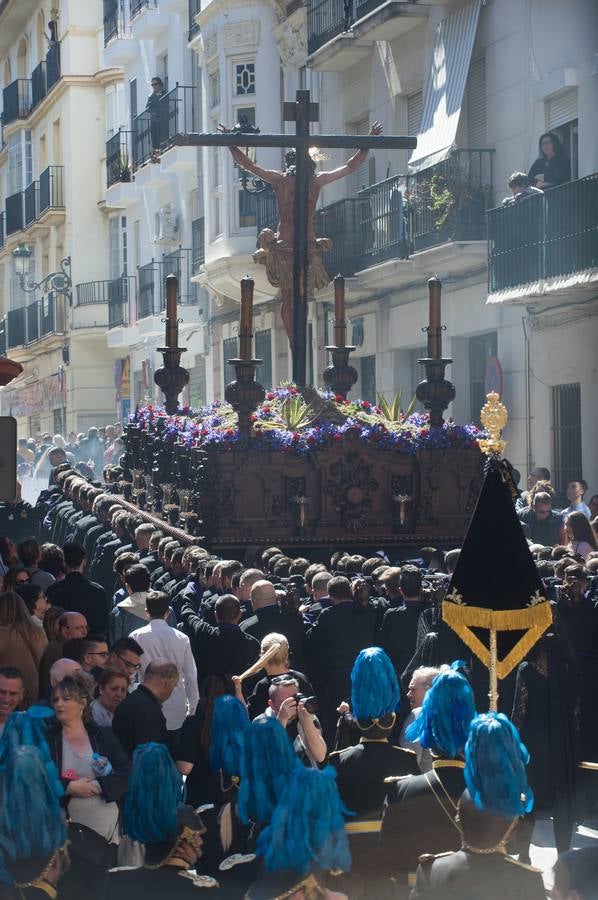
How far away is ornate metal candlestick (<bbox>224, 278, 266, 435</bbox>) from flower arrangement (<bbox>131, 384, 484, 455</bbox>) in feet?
0.49

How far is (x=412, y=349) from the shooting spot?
→ 886 inches

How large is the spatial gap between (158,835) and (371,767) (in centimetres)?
102

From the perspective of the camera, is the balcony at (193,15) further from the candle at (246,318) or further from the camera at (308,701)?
the camera at (308,701)

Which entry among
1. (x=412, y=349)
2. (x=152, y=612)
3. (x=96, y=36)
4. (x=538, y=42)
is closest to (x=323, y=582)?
(x=152, y=612)

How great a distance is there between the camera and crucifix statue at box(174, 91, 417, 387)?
1363 cm

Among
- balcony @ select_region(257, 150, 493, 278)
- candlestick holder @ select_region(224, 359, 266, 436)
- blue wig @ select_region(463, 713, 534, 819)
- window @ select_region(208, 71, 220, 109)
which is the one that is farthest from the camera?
window @ select_region(208, 71, 220, 109)

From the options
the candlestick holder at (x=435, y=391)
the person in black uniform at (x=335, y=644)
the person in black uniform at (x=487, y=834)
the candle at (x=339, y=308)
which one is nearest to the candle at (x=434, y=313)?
the candlestick holder at (x=435, y=391)

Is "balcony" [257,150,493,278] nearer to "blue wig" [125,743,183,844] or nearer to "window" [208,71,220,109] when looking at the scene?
"window" [208,71,220,109]

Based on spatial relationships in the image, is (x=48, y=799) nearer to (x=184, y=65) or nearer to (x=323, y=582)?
(x=323, y=582)

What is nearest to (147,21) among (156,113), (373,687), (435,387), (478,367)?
(156,113)

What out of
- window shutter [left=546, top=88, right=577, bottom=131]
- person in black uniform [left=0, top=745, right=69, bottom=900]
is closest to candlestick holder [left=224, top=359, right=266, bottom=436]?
window shutter [left=546, top=88, right=577, bottom=131]

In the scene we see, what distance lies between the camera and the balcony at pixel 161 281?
102ft

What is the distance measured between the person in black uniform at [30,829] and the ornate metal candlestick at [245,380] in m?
7.42

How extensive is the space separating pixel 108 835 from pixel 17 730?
0.59m
